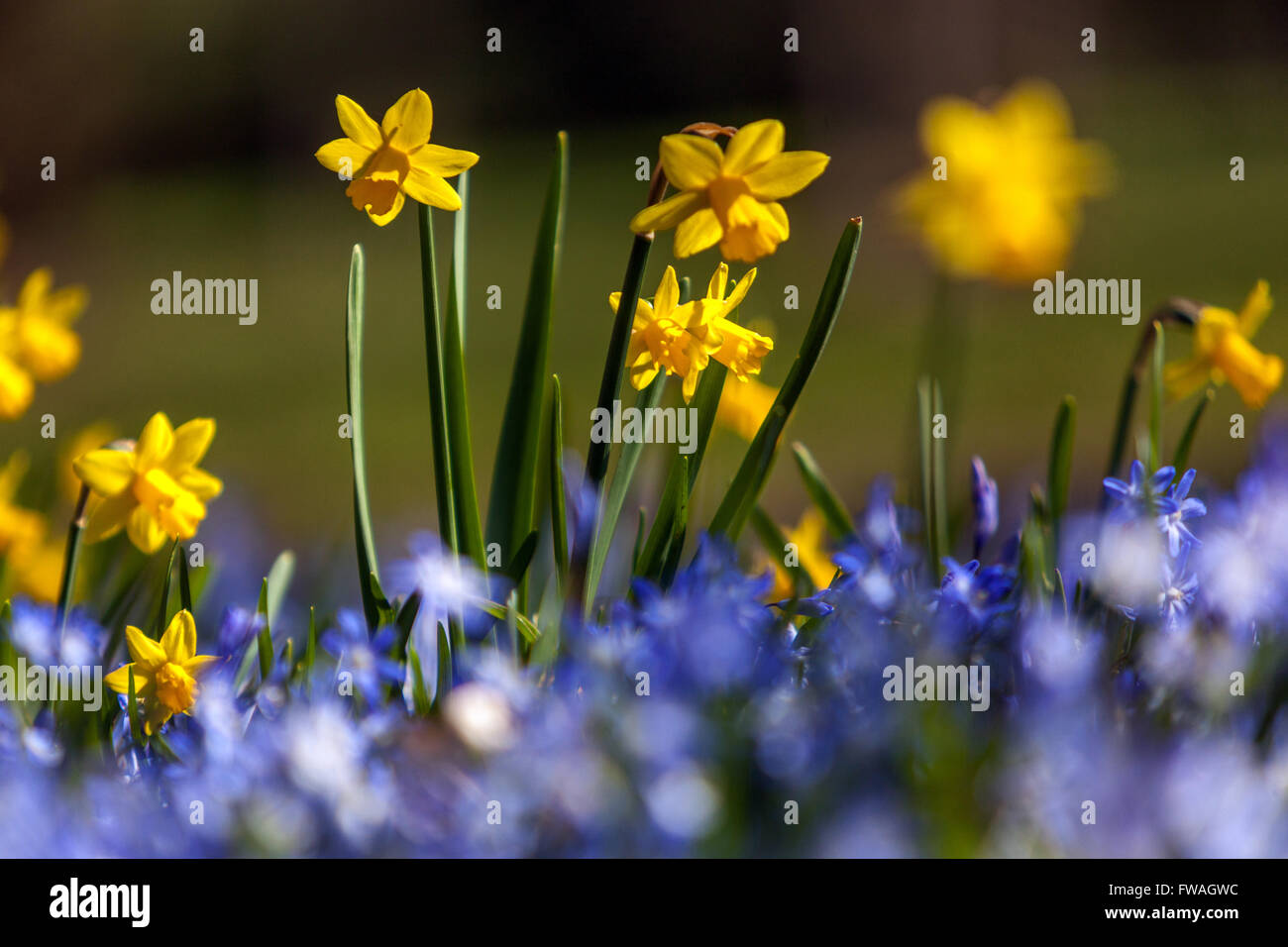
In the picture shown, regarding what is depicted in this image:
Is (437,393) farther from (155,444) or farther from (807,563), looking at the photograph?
(807,563)

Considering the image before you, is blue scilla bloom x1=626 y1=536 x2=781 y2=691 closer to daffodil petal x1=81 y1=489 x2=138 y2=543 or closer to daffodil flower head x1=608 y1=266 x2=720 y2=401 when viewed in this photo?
daffodil flower head x1=608 y1=266 x2=720 y2=401

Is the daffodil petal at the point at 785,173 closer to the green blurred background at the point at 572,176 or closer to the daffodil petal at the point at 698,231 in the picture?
the daffodil petal at the point at 698,231

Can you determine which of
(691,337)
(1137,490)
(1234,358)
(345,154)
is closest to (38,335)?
(345,154)

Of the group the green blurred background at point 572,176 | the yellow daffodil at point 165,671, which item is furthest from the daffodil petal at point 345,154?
the green blurred background at point 572,176

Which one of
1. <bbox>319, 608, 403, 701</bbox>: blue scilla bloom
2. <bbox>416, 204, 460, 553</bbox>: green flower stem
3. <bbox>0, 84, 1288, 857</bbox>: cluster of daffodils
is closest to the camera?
<bbox>0, 84, 1288, 857</bbox>: cluster of daffodils

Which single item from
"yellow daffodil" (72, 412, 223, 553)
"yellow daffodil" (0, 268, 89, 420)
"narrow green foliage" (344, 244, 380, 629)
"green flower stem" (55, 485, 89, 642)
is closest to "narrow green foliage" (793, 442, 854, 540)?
"narrow green foliage" (344, 244, 380, 629)
